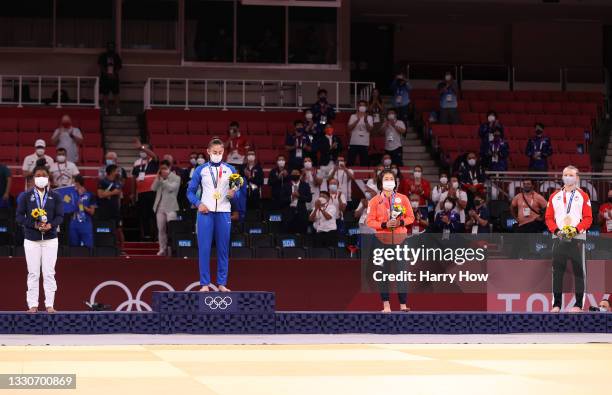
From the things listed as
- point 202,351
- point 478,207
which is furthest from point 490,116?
point 202,351

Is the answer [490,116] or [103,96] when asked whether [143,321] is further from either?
[103,96]

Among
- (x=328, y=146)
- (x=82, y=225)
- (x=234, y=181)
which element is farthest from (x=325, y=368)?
(x=328, y=146)

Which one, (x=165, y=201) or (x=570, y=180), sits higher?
(x=570, y=180)

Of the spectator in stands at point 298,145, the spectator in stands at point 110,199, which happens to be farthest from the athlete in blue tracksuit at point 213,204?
the spectator in stands at point 298,145

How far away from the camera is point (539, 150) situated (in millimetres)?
28812

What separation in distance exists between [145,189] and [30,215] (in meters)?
7.17

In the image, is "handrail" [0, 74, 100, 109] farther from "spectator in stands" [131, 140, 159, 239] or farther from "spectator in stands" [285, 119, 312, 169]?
"spectator in stands" [285, 119, 312, 169]

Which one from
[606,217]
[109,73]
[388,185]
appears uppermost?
[109,73]

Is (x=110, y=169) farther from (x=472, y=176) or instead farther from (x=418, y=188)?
(x=472, y=176)

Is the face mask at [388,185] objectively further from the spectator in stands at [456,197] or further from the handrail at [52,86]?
the handrail at [52,86]

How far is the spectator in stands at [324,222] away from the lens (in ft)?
79.4

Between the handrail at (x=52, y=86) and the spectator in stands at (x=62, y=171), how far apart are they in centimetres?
588

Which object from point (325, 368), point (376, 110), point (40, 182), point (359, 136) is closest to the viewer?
point (325, 368)

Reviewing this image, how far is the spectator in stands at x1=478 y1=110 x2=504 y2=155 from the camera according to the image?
1133 inches
